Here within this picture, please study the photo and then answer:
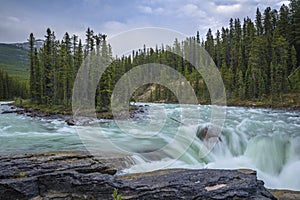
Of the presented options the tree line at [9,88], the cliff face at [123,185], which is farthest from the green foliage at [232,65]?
the tree line at [9,88]

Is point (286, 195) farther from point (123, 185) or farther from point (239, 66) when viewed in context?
point (239, 66)

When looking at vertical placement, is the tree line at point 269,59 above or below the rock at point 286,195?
above

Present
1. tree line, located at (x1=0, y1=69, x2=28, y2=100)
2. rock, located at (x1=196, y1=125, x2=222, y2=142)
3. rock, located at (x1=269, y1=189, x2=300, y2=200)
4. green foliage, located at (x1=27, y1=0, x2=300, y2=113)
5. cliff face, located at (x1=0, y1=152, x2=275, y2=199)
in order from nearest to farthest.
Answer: cliff face, located at (x1=0, y1=152, x2=275, y2=199) < rock, located at (x1=269, y1=189, x2=300, y2=200) < rock, located at (x1=196, y1=125, x2=222, y2=142) < green foliage, located at (x1=27, y1=0, x2=300, y2=113) < tree line, located at (x1=0, y1=69, x2=28, y2=100)

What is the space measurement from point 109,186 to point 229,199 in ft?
8.51

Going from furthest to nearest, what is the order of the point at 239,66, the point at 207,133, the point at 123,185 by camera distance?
the point at 239,66 → the point at 207,133 → the point at 123,185

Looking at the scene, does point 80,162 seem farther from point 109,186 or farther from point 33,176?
point 109,186

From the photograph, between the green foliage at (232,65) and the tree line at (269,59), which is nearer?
the green foliage at (232,65)

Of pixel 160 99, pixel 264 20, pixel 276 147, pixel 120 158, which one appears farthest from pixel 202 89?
pixel 120 158

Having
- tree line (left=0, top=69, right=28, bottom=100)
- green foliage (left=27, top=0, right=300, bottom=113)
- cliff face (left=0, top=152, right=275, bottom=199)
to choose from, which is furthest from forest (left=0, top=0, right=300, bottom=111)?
tree line (left=0, top=69, right=28, bottom=100)

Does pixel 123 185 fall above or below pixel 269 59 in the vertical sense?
below

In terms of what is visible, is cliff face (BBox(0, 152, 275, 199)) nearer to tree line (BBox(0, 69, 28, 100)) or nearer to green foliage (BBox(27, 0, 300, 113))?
green foliage (BBox(27, 0, 300, 113))

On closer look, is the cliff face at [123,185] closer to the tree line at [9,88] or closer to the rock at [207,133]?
the rock at [207,133]

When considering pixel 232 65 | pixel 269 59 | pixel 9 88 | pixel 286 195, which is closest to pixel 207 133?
pixel 286 195

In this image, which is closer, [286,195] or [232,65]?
[286,195]
